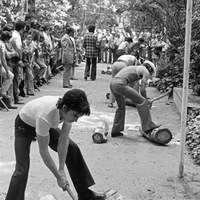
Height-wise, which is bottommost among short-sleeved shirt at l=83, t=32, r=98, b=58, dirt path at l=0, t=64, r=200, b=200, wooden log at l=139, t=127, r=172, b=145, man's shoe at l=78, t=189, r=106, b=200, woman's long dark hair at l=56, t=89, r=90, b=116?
dirt path at l=0, t=64, r=200, b=200

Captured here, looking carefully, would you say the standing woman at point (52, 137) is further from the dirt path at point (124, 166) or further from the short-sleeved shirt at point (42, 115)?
the dirt path at point (124, 166)

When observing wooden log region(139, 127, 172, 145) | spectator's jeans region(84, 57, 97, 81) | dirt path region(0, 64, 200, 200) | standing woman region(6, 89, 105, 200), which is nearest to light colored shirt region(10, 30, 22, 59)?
dirt path region(0, 64, 200, 200)

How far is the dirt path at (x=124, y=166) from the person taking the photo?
5523mm

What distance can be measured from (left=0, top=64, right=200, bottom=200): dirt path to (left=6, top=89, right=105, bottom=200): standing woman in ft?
2.36

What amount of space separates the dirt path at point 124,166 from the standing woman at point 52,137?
0.72m

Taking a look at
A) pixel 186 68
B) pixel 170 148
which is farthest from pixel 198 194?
pixel 170 148

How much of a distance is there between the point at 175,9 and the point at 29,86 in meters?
5.74

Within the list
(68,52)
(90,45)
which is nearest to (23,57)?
(68,52)

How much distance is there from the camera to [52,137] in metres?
4.49

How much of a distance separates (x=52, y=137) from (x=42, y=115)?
1.80 ft

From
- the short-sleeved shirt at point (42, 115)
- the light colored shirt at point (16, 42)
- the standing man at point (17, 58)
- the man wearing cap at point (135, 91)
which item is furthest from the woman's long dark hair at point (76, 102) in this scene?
the light colored shirt at point (16, 42)

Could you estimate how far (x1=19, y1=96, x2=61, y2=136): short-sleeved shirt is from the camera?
13.0ft

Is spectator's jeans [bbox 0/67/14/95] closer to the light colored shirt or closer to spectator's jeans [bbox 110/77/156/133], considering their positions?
the light colored shirt

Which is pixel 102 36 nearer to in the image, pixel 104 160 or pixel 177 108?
pixel 177 108
